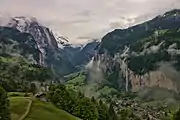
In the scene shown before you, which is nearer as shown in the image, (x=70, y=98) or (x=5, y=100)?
(x=5, y=100)

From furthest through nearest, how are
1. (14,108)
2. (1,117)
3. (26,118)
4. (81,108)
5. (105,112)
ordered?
(105,112)
(81,108)
(14,108)
(26,118)
(1,117)

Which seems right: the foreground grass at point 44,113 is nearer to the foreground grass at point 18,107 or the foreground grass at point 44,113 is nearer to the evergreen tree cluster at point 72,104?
the foreground grass at point 18,107

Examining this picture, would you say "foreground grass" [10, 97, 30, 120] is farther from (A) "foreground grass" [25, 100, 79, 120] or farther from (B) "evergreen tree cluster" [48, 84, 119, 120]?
(B) "evergreen tree cluster" [48, 84, 119, 120]

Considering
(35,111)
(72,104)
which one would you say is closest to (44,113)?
(35,111)

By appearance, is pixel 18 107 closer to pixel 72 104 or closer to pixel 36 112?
pixel 36 112

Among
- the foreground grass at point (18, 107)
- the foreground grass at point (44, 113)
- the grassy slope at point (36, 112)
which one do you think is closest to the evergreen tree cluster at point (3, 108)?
the foreground grass at point (18, 107)

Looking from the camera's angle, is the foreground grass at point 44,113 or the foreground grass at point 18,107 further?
the foreground grass at point 18,107

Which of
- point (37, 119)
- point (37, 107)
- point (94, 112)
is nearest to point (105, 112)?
point (94, 112)

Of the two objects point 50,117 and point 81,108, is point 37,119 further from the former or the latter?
point 81,108
